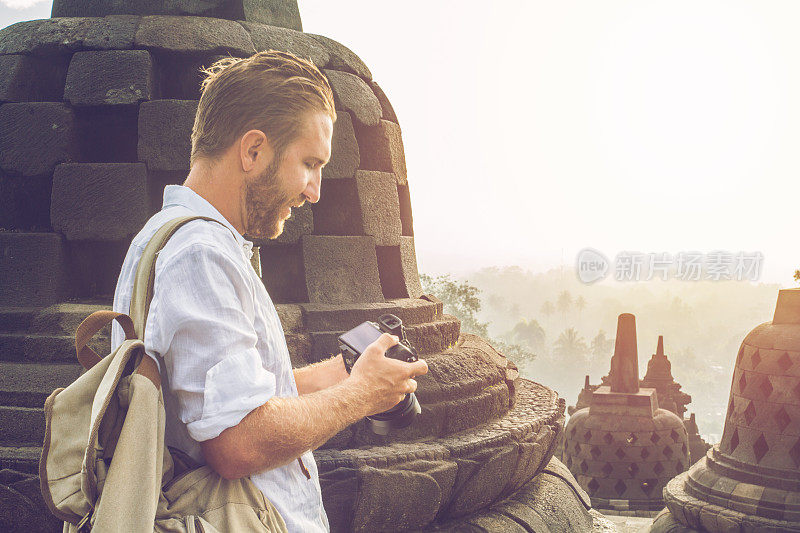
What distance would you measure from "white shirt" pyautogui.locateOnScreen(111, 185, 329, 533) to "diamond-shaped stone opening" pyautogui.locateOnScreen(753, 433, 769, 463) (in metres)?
5.27

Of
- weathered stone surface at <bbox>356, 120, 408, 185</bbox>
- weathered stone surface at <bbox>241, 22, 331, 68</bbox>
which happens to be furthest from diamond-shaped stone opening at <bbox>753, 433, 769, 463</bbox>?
weathered stone surface at <bbox>241, 22, 331, 68</bbox>

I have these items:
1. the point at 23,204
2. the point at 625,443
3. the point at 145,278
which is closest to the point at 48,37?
the point at 23,204

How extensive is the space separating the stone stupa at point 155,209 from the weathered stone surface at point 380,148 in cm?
2

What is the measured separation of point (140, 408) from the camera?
1.42 metres

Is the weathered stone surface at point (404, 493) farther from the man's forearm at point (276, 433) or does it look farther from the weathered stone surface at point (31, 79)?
the weathered stone surface at point (31, 79)

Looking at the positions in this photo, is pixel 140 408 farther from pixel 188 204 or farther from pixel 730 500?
pixel 730 500

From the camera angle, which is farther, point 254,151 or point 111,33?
point 111,33

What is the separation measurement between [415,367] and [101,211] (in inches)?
134

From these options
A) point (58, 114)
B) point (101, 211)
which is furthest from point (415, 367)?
point (58, 114)

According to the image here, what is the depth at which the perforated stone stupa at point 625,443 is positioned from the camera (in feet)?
32.9

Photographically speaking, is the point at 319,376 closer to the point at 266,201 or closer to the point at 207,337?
the point at 266,201

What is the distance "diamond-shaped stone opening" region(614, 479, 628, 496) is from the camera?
10031 mm

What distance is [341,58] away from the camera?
524 centimetres

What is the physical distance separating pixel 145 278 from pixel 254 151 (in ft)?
1.40
